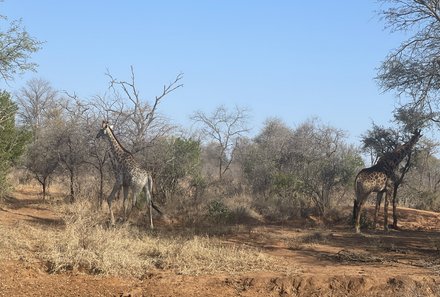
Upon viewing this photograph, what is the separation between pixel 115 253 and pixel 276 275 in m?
3.01

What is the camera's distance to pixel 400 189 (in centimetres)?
2280

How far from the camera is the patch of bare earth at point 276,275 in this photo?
8.55 metres

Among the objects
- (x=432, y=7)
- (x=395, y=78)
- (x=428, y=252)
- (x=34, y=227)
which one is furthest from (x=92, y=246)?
(x=432, y=7)

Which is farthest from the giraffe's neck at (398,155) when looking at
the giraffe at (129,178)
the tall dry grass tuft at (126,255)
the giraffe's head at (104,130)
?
the giraffe's head at (104,130)

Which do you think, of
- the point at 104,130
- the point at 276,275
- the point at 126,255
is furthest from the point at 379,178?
the point at 126,255

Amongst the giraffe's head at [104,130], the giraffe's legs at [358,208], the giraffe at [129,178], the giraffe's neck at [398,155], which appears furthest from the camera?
the giraffe's neck at [398,155]

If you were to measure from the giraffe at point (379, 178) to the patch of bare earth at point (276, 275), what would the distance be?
2.21 meters

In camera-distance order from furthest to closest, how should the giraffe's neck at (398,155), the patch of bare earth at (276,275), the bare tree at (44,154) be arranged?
the bare tree at (44,154)
the giraffe's neck at (398,155)
the patch of bare earth at (276,275)

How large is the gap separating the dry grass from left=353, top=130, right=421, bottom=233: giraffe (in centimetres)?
480

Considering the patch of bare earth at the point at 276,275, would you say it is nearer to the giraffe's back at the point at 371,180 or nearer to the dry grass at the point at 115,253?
the dry grass at the point at 115,253

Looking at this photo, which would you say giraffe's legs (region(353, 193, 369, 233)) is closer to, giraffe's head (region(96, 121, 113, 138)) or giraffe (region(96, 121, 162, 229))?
giraffe (region(96, 121, 162, 229))

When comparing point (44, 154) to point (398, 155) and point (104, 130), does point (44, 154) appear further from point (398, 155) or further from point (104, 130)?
point (398, 155)

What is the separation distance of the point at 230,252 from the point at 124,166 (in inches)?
197

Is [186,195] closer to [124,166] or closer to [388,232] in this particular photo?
[124,166]
